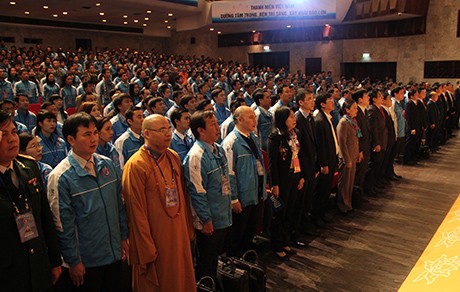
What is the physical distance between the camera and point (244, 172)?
3164 mm

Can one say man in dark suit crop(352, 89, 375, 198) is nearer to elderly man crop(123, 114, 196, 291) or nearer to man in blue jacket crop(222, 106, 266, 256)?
man in blue jacket crop(222, 106, 266, 256)

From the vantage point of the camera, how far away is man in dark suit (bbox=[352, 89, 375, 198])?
5008mm

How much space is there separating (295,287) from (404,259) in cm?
119

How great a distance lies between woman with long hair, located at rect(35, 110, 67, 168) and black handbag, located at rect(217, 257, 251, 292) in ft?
6.87

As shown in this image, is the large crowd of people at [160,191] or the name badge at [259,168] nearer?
the large crowd of people at [160,191]

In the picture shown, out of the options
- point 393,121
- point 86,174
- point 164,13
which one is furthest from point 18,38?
point 86,174

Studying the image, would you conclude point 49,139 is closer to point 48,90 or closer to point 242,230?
point 242,230

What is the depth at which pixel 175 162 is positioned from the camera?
8.34ft

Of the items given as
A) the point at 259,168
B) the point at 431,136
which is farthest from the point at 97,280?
the point at 431,136

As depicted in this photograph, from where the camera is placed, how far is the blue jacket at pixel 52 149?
3.79 metres

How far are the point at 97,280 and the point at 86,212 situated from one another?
1.42 ft

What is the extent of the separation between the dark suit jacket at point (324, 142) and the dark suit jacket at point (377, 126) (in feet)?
4.83

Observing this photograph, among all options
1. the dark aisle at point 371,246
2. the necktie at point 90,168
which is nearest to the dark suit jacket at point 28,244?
the necktie at point 90,168

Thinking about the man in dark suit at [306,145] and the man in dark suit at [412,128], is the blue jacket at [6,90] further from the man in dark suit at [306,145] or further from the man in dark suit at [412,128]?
the man in dark suit at [412,128]
